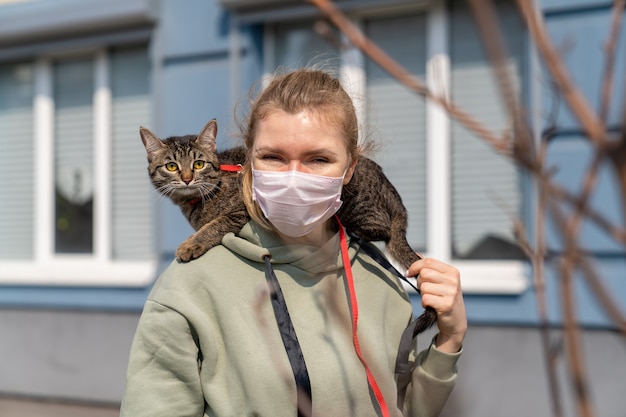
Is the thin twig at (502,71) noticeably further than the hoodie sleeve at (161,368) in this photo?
No

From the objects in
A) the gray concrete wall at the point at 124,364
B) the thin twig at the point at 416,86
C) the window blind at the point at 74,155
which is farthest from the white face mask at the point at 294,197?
the window blind at the point at 74,155

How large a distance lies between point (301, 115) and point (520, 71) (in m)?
3.38

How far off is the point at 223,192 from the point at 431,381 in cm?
99

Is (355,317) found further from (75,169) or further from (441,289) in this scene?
(75,169)

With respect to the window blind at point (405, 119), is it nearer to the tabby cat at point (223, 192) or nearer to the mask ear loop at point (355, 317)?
the tabby cat at point (223, 192)

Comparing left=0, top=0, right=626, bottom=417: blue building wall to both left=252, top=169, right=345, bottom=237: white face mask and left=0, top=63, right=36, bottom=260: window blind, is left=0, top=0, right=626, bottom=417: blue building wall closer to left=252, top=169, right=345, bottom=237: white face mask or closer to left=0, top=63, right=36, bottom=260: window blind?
left=0, top=63, right=36, bottom=260: window blind

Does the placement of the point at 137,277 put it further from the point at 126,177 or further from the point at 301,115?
the point at 301,115

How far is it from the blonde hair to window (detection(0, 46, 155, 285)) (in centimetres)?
413

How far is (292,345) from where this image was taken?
153 cm

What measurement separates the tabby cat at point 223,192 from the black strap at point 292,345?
288mm

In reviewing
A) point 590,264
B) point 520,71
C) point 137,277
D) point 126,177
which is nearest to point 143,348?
point 590,264

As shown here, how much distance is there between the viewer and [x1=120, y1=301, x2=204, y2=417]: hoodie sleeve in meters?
1.49

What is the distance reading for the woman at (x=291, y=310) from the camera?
1.51m

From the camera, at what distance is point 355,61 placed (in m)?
5.00
